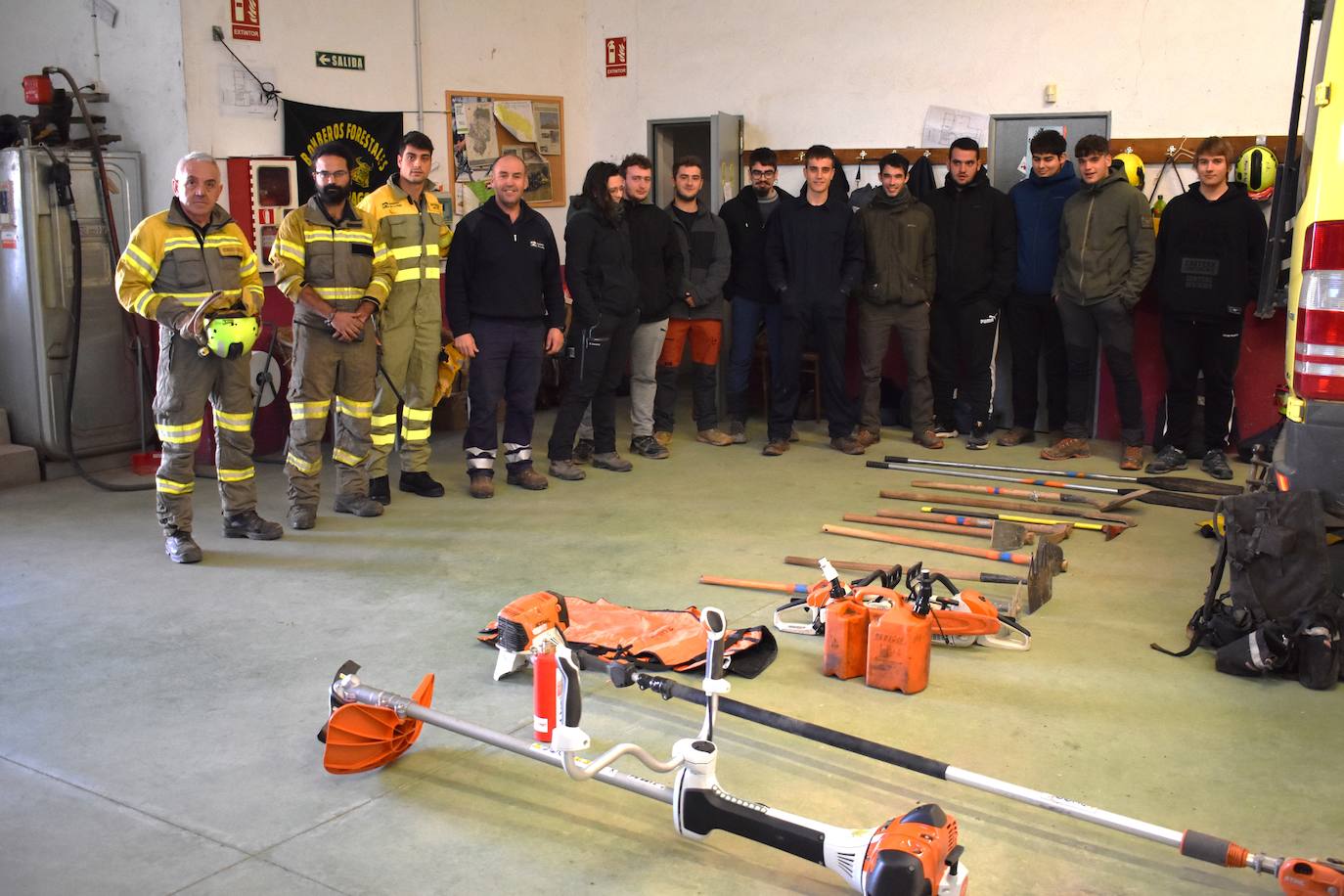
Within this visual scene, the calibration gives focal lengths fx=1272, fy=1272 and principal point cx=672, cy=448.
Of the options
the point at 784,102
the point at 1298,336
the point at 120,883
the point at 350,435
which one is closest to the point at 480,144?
the point at 784,102

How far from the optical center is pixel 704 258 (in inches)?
345

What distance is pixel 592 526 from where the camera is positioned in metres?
6.78

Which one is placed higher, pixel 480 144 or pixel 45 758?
pixel 480 144

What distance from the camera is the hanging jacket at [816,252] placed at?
849 centimetres

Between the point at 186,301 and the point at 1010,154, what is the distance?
6131 millimetres

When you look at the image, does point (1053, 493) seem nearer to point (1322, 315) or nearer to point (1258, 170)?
point (1258, 170)

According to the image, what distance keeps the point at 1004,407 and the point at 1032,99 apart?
228 cm

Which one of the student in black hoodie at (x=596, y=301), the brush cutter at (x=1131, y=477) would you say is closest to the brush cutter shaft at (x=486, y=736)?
the student in black hoodie at (x=596, y=301)

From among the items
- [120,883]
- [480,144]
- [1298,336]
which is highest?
[480,144]

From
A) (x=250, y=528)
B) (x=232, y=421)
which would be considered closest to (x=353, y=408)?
(x=232, y=421)

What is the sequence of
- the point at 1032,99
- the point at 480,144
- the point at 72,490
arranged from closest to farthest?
the point at 72,490 → the point at 1032,99 → the point at 480,144

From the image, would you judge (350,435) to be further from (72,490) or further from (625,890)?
(625,890)

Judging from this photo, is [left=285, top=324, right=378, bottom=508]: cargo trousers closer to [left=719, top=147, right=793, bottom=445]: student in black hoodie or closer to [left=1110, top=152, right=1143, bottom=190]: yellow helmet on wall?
[left=719, top=147, right=793, bottom=445]: student in black hoodie

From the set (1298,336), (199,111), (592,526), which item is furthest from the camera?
(199,111)
